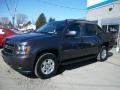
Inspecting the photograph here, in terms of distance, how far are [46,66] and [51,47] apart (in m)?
0.63

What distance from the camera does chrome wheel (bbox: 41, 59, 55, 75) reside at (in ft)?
20.1

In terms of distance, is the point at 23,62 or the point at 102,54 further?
the point at 102,54

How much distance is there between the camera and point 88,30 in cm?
798

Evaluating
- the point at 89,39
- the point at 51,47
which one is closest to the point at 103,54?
the point at 89,39

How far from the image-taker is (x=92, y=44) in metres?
7.92

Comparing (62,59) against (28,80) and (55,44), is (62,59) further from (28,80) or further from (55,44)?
(28,80)

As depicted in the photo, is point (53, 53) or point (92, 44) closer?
point (53, 53)

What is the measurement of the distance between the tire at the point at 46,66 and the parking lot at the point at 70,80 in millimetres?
180

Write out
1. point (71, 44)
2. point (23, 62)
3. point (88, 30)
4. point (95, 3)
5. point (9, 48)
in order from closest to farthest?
point (23, 62)
point (9, 48)
point (71, 44)
point (88, 30)
point (95, 3)

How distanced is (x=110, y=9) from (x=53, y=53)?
45.1 ft

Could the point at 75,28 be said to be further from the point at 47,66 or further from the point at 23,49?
the point at 23,49

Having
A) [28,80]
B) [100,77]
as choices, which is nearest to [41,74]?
[28,80]

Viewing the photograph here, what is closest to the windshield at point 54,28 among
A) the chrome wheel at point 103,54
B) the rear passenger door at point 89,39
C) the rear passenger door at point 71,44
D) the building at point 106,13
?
the rear passenger door at point 71,44

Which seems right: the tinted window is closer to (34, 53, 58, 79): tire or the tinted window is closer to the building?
(34, 53, 58, 79): tire
